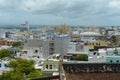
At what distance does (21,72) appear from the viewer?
37.1 meters

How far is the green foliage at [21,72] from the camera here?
108ft

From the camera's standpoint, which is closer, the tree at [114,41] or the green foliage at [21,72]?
the green foliage at [21,72]

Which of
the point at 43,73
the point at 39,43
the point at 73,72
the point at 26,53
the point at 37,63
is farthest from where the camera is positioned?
the point at 39,43

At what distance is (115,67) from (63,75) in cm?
241

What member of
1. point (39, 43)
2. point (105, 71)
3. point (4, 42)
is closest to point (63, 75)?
point (105, 71)

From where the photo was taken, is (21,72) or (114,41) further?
(114,41)

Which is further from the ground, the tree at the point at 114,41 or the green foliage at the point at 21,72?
the tree at the point at 114,41

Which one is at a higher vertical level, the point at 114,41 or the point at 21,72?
the point at 114,41

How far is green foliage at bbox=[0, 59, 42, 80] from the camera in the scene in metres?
32.9

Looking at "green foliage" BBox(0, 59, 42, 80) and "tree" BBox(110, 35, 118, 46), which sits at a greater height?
"tree" BBox(110, 35, 118, 46)

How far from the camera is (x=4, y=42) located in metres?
88.1

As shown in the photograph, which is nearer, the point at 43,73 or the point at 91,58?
the point at 43,73

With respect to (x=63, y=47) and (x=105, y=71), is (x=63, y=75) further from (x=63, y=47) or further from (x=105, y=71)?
(x=63, y=47)

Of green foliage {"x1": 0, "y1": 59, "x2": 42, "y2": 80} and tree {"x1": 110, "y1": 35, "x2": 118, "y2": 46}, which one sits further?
tree {"x1": 110, "y1": 35, "x2": 118, "y2": 46}
